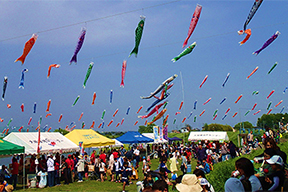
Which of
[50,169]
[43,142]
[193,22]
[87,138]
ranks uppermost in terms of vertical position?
[193,22]

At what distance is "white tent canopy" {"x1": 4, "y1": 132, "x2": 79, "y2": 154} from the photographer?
14.2 metres

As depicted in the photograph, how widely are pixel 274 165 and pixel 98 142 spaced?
15751 mm

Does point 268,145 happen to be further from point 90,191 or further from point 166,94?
point 166,94

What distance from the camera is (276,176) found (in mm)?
4156

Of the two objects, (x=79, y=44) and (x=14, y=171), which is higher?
(x=79, y=44)

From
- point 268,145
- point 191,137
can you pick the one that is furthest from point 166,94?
point 191,137

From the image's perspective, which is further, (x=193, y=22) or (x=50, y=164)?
(x=50, y=164)

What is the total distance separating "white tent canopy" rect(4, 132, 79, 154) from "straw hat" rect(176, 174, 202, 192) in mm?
11050

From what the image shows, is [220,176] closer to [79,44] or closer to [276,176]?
[276,176]

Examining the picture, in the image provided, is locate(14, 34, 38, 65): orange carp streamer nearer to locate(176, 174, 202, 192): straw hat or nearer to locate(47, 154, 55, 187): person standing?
locate(47, 154, 55, 187): person standing

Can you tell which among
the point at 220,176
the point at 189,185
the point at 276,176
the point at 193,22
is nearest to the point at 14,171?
the point at 220,176

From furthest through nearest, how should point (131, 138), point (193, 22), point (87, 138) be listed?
point (131, 138) < point (87, 138) < point (193, 22)

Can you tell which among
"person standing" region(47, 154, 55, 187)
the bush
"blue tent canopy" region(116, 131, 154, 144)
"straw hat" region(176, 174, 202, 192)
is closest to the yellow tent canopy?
"person standing" region(47, 154, 55, 187)

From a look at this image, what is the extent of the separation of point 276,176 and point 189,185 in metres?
1.49
